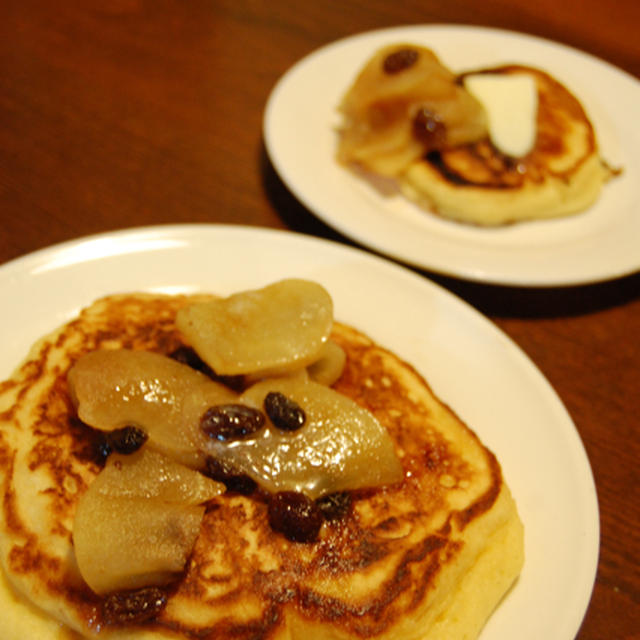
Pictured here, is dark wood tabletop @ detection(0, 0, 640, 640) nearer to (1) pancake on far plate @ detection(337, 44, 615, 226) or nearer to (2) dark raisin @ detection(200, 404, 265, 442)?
(1) pancake on far plate @ detection(337, 44, 615, 226)

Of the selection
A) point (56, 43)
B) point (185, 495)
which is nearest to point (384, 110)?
point (56, 43)

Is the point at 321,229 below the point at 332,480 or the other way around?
below

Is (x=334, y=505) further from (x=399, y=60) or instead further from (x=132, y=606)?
(x=399, y=60)

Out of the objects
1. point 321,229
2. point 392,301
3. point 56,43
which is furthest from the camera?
point 56,43

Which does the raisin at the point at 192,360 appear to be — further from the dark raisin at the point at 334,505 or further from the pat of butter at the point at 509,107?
the pat of butter at the point at 509,107

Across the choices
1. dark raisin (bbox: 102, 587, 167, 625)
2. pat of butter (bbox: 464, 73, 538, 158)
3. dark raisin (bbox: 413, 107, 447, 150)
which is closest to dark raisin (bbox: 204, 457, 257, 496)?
dark raisin (bbox: 102, 587, 167, 625)

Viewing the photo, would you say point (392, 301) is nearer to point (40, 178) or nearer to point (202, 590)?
point (202, 590)

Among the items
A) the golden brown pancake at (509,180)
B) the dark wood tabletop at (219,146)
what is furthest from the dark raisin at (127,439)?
the golden brown pancake at (509,180)
